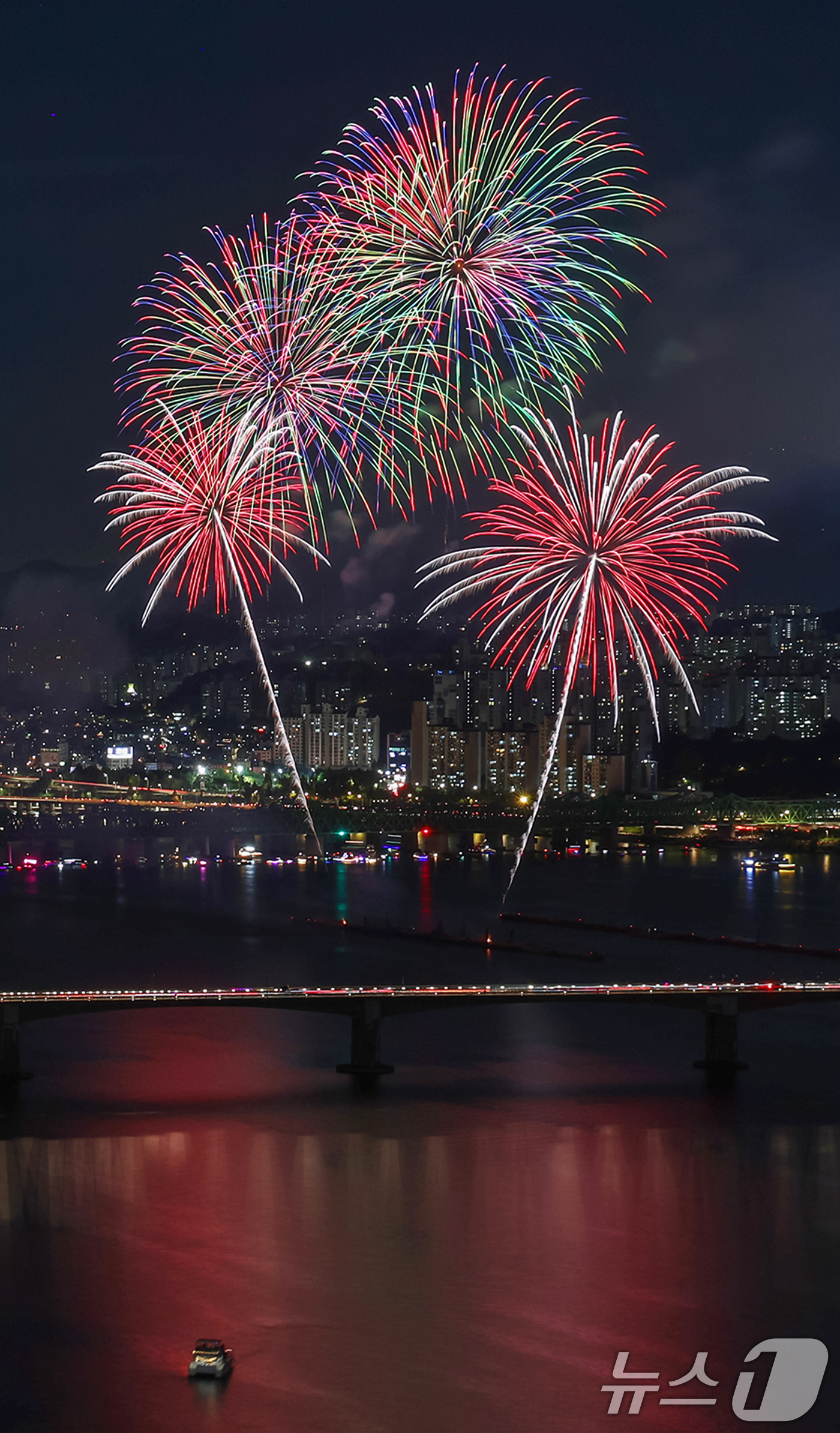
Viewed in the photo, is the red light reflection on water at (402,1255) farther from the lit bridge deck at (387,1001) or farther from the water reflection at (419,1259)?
the lit bridge deck at (387,1001)

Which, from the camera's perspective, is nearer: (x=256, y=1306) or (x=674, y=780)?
(x=256, y=1306)

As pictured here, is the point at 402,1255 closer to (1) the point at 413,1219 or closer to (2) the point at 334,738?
(1) the point at 413,1219

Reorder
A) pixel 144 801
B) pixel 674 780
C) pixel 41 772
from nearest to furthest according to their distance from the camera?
1. pixel 674 780
2. pixel 144 801
3. pixel 41 772

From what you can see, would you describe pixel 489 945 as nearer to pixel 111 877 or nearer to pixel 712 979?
pixel 712 979

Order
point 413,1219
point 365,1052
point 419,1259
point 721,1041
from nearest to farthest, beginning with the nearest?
1. point 419,1259
2. point 413,1219
3. point 365,1052
4. point 721,1041

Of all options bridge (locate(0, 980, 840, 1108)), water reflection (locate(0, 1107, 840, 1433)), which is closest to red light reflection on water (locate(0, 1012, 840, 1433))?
water reflection (locate(0, 1107, 840, 1433))

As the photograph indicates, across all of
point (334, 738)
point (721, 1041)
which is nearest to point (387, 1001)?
point (721, 1041)

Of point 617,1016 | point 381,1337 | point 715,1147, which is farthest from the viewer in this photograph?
point 617,1016

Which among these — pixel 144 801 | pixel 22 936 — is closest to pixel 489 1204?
pixel 22 936
